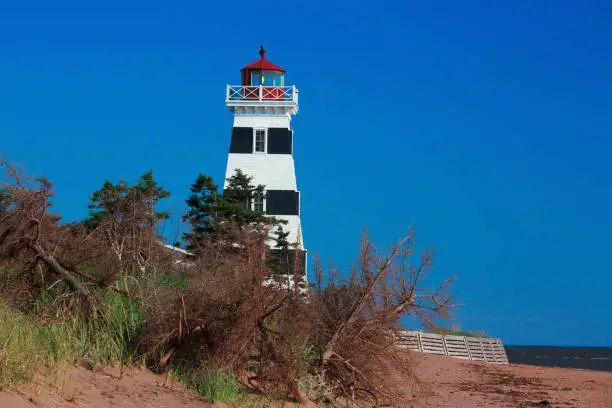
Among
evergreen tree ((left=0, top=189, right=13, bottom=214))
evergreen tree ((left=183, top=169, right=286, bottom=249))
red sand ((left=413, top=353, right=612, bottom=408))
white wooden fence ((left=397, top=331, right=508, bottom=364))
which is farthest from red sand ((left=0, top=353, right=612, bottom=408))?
evergreen tree ((left=183, top=169, right=286, bottom=249))

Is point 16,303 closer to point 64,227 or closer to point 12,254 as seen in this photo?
point 12,254

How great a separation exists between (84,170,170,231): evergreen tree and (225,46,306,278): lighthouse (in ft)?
22.3

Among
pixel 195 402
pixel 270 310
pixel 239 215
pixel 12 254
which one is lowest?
pixel 195 402

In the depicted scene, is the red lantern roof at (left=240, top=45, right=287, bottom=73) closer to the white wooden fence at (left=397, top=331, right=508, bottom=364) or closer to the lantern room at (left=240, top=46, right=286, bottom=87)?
the lantern room at (left=240, top=46, right=286, bottom=87)

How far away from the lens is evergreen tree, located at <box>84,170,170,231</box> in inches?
564

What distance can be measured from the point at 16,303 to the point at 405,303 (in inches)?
221

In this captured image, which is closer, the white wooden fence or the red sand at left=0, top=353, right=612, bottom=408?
the red sand at left=0, top=353, right=612, bottom=408

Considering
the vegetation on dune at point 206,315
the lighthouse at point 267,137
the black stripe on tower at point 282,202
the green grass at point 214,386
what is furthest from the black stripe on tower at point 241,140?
the green grass at point 214,386

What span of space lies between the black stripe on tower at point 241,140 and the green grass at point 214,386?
26.0 m

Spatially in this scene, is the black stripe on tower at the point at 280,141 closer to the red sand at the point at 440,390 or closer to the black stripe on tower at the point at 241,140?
the black stripe on tower at the point at 241,140

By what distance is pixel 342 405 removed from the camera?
1115cm

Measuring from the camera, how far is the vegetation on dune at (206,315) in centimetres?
993

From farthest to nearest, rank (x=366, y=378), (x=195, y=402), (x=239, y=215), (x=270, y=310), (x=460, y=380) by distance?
1. (x=239, y=215)
2. (x=460, y=380)
3. (x=366, y=378)
4. (x=270, y=310)
5. (x=195, y=402)

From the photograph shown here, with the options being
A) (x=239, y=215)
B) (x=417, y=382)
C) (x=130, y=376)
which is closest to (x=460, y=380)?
(x=417, y=382)
